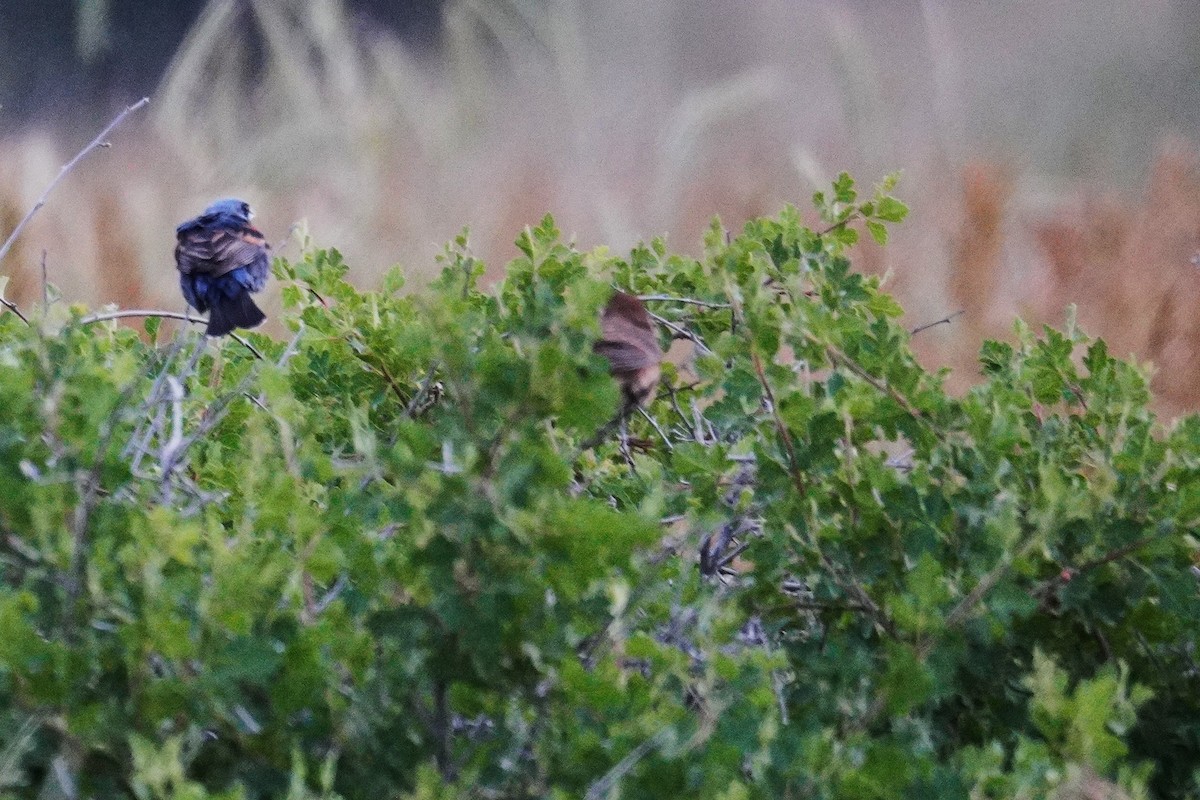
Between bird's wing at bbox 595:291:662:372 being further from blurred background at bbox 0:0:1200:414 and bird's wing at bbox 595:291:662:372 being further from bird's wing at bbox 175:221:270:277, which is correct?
blurred background at bbox 0:0:1200:414

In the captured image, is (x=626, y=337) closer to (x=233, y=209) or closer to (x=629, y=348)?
(x=629, y=348)

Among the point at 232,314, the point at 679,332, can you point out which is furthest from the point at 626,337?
the point at 232,314

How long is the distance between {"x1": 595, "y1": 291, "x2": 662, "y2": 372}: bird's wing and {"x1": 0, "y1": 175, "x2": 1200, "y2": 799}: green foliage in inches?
2.2

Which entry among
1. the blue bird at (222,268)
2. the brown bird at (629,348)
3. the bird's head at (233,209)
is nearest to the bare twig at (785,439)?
the brown bird at (629,348)

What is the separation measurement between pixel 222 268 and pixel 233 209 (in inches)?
9.3

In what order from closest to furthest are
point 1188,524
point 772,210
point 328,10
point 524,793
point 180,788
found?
point 180,788 < point 524,793 < point 1188,524 < point 772,210 < point 328,10

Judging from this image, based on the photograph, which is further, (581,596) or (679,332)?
(679,332)

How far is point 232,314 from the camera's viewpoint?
1156mm

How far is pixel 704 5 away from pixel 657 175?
0.48 meters

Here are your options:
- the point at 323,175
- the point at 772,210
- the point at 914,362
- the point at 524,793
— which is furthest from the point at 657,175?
the point at 524,793

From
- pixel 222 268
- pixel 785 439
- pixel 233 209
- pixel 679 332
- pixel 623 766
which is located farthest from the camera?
pixel 233 209

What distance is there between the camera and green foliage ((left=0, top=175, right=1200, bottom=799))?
1.70ft

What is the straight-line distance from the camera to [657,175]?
11.0ft

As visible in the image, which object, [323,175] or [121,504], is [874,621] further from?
[323,175]
